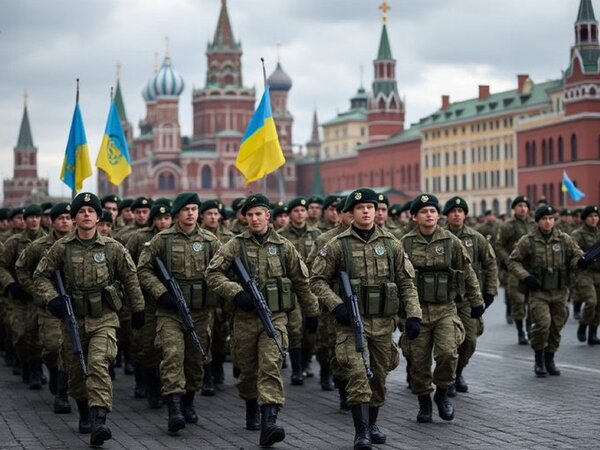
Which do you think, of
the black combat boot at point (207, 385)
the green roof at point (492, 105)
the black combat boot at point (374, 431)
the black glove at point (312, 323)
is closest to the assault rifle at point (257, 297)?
the black glove at point (312, 323)

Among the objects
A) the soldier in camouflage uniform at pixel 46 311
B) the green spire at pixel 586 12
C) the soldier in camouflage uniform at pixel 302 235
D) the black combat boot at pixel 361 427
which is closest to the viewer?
the black combat boot at pixel 361 427

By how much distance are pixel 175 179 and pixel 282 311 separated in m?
122

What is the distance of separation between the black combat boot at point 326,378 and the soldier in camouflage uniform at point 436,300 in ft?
7.83

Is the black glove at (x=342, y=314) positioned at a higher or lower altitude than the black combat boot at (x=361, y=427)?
higher

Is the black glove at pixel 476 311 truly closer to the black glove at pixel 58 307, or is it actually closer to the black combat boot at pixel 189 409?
the black combat boot at pixel 189 409

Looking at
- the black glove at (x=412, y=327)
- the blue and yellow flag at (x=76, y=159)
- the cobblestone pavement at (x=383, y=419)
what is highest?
the blue and yellow flag at (x=76, y=159)

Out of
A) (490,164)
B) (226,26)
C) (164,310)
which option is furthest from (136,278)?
(226,26)

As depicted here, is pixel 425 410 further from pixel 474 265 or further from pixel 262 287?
pixel 474 265

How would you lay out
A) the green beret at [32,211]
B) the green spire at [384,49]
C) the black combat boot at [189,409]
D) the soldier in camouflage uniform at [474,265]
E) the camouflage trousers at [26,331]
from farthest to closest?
the green spire at [384,49] < the green beret at [32,211] < the camouflage trousers at [26,331] < the soldier in camouflage uniform at [474,265] < the black combat boot at [189,409]

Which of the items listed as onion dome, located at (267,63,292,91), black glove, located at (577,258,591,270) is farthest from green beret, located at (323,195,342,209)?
onion dome, located at (267,63,292,91)

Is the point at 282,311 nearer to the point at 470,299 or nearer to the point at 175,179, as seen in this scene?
the point at 470,299

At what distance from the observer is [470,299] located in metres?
10.9

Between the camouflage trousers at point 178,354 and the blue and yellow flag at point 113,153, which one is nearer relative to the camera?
the camouflage trousers at point 178,354

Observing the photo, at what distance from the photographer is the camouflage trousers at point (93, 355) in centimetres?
954
